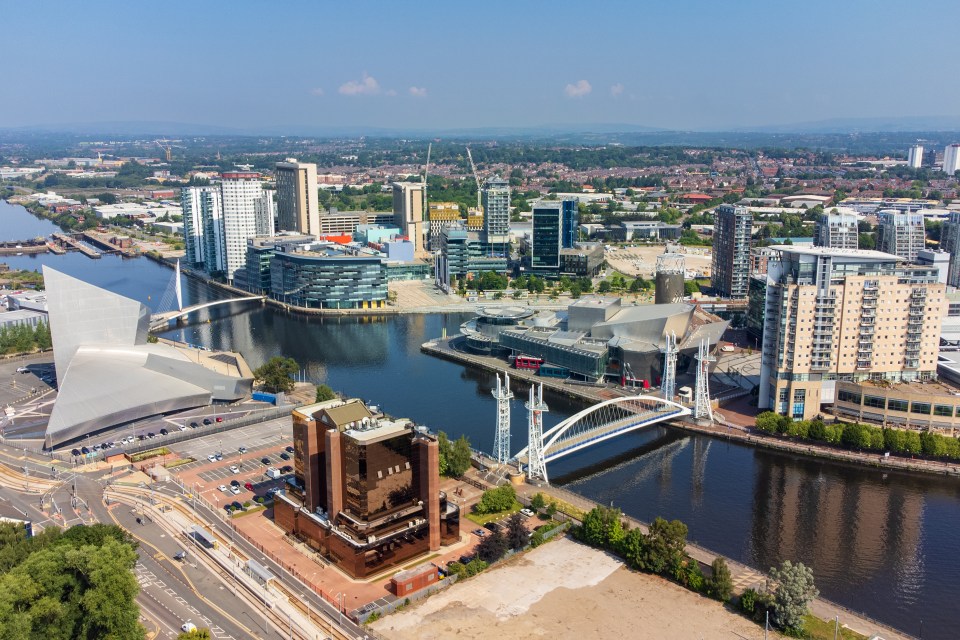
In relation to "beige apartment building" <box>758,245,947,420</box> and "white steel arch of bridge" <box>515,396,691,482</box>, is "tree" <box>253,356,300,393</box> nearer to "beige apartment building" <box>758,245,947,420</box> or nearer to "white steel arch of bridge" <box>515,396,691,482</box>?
"white steel arch of bridge" <box>515,396,691,482</box>

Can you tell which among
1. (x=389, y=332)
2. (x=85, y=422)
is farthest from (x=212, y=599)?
(x=389, y=332)

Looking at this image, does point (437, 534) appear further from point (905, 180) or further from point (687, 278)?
point (905, 180)

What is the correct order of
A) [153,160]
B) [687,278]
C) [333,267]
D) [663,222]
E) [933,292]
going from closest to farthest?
[933,292] → [333,267] → [687,278] → [663,222] → [153,160]

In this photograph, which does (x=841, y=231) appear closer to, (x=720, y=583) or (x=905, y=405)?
(x=905, y=405)

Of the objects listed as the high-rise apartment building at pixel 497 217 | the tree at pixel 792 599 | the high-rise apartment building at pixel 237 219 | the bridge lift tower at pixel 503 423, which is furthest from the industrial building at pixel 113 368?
the high-rise apartment building at pixel 497 217

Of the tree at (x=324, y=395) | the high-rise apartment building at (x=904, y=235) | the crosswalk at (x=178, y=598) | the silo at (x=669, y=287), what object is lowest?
the crosswalk at (x=178, y=598)

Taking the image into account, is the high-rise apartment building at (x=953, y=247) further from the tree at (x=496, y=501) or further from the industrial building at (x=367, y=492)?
the industrial building at (x=367, y=492)
